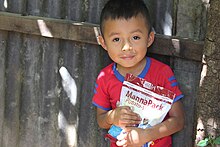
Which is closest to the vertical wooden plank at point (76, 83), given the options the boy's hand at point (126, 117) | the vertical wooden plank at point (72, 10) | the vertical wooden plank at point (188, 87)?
the vertical wooden plank at point (72, 10)

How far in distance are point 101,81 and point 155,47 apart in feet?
1.43

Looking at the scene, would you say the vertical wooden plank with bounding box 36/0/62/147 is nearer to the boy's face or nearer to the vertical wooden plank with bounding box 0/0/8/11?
the vertical wooden plank with bounding box 0/0/8/11

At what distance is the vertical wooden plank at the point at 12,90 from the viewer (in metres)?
4.00

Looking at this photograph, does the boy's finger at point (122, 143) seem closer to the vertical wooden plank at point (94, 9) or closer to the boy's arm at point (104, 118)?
the boy's arm at point (104, 118)

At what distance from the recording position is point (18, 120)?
13.6 feet

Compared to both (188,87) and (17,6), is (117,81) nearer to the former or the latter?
(188,87)

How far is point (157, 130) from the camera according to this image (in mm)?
3051

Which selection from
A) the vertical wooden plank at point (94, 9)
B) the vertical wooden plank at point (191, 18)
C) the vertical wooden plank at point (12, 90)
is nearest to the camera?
the vertical wooden plank at point (191, 18)

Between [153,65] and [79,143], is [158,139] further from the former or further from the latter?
[79,143]

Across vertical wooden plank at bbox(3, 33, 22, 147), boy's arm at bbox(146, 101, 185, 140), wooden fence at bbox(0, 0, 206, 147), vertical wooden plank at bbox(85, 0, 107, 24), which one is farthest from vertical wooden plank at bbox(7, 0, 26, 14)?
boy's arm at bbox(146, 101, 185, 140)

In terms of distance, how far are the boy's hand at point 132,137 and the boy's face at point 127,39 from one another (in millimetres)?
415

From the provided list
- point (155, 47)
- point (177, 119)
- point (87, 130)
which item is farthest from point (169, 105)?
point (87, 130)

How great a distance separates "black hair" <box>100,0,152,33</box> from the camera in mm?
3039

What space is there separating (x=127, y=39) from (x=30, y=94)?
4.28 ft
